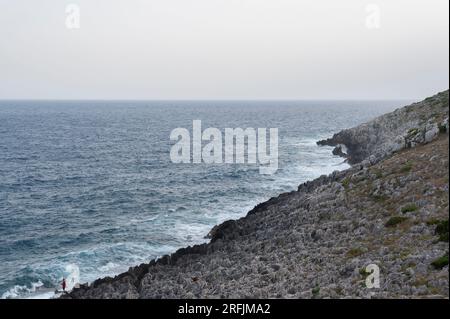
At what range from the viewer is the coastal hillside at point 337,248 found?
2548 cm

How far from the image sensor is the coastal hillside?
25.5 metres

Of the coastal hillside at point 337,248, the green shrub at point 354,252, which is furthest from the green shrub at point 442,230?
the green shrub at point 354,252

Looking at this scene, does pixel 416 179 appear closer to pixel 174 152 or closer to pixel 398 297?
pixel 398 297

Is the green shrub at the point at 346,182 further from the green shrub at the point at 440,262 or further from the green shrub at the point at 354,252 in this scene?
the green shrub at the point at 440,262

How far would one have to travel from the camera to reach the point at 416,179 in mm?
35906

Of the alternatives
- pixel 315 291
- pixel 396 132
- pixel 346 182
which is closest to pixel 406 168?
pixel 346 182

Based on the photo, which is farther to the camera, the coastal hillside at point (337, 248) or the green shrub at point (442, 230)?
the green shrub at point (442, 230)

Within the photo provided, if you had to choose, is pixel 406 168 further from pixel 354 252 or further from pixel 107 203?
pixel 107 203

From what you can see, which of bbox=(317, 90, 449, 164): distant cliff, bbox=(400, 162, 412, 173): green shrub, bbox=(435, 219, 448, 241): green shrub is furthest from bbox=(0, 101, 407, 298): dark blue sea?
bbox=(435, 219, 448, 241): green shrub

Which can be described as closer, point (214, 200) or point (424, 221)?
point (424, 221)

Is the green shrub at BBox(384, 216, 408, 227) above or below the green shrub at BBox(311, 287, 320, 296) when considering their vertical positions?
above

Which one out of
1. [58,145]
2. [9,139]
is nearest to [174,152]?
[58,145]

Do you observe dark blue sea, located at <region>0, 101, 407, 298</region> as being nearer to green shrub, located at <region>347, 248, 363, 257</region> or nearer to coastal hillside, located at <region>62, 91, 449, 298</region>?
coastal hillside, located at <region>62, 91, 449, 298</region>
